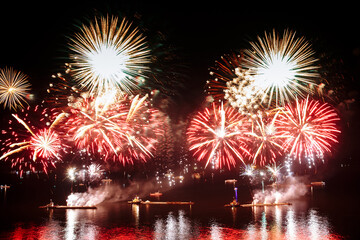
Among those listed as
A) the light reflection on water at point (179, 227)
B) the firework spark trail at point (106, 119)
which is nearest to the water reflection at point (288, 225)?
the light reflection on water at point (179, 227)

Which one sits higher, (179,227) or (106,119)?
(106,119)

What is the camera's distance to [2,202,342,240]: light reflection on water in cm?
2705

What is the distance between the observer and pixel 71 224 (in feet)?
112

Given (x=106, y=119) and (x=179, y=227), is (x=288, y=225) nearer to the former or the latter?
(x=179, y=227)

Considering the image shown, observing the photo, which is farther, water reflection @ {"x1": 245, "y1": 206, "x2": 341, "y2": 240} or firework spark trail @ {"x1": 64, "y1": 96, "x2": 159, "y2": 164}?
firework spark trail @ {"x1": 64, "y1": 96, "x2": 159, "y2": 164}

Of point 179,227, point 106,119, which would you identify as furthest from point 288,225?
point 106,119

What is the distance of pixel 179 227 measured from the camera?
30938 mm

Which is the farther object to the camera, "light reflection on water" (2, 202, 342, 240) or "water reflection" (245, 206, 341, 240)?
"light reflection on water" (2, 202, 342, 240)

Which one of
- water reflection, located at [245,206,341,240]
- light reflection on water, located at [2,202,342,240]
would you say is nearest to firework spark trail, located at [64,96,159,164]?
light reflection on water, located at [2,202,342,240]

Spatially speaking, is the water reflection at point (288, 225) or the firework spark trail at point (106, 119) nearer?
the water reflection at point (288, 225)

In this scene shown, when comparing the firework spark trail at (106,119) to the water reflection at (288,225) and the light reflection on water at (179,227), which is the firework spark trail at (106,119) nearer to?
the light reflection on water at (179,227)

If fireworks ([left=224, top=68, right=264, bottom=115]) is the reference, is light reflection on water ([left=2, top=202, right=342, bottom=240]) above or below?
below

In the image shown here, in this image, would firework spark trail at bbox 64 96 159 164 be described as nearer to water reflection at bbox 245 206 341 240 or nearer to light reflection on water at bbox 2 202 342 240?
light reflection on water at bbox 2 202 342 240

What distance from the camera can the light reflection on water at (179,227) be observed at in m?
27.0
